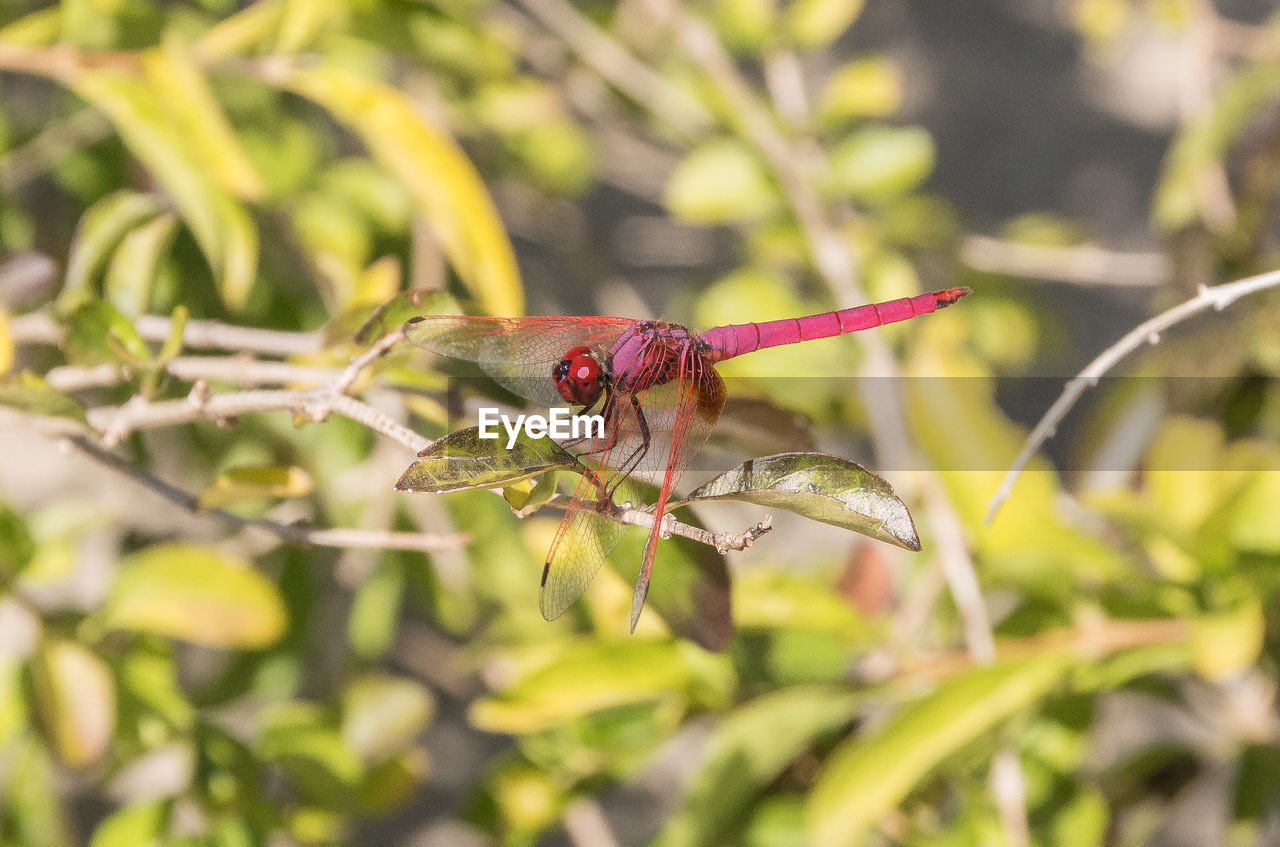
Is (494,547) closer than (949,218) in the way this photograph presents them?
Yes

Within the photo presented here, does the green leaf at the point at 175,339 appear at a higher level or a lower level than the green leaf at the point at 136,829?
higher

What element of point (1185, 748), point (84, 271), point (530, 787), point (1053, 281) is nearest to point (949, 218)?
point (1053, 281)

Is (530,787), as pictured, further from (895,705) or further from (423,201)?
(423,201)

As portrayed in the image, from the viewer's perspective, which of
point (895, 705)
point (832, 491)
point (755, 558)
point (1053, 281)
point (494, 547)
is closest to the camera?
point (832, 491)

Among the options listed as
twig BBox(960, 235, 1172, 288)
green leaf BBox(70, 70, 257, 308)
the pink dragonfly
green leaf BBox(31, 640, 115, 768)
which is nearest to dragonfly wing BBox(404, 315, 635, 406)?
the pink dragonfly

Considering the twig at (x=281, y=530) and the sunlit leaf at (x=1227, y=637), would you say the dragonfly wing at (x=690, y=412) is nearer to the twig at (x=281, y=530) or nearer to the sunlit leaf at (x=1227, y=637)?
the twig at (x=281, y=530)

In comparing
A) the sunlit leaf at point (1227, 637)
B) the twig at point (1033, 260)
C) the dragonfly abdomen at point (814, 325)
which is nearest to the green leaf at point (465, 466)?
the dragonfly abdomen at point (814, 325)

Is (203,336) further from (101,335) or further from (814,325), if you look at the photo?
(814,325)
